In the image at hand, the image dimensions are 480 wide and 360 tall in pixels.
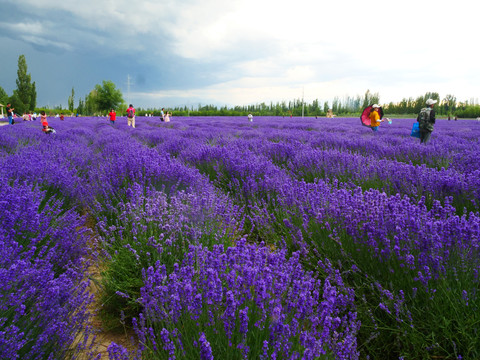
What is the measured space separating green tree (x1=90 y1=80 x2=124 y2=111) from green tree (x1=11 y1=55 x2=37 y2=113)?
12.5 m

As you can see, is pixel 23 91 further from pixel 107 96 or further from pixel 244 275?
pixel 244 275

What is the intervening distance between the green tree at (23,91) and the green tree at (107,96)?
12503 mm

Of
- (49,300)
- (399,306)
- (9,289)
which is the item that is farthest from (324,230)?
(9,289)

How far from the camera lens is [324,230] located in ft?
6.73

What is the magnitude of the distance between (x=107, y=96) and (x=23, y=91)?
1548cm

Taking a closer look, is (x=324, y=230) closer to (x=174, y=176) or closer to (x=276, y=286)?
(x=276, y=286)

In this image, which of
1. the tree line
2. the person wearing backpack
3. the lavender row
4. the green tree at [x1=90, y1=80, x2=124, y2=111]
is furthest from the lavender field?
the green tree at [x1=90, y1=80, x2=124, y2=111]

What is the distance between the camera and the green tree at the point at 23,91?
169 ft

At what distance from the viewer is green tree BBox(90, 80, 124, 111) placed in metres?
65.1

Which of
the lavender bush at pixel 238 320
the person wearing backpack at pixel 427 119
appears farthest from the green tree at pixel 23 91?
the lavender bush at pixel 238 320

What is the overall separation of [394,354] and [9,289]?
1.75m

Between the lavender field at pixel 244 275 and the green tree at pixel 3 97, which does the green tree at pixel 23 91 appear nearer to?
the green tree at pixel 3 97

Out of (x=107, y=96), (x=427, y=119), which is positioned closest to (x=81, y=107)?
(x=107, y=96)

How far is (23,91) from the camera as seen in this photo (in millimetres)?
52906
